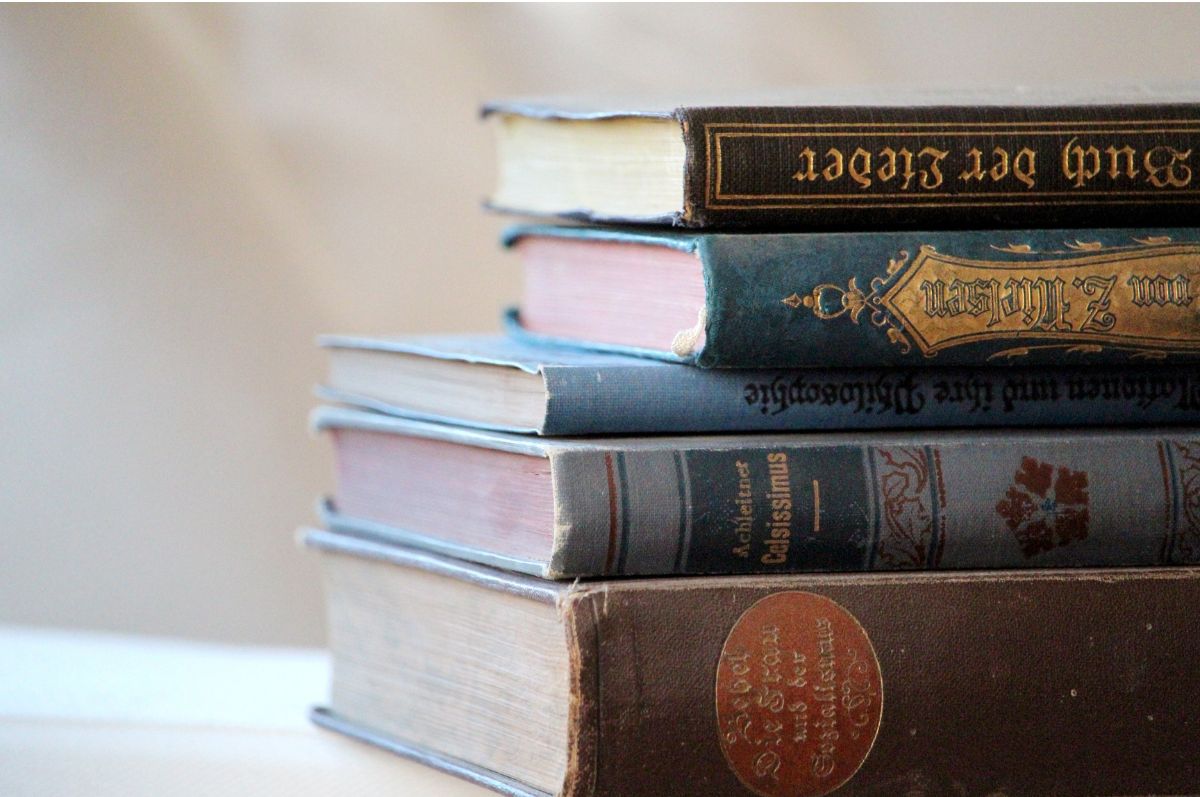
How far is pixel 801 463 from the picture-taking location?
0.67 meters

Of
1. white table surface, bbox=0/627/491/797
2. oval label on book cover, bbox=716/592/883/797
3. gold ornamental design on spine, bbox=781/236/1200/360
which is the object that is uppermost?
gold ornamental design on spine, bbox=781/236/1200/360

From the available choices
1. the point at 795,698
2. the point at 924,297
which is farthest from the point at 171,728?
the point at 924,297

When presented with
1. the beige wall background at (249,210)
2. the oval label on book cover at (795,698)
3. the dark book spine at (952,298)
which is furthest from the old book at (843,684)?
the beige wall background at (249,210)

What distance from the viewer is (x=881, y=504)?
68 centimetres

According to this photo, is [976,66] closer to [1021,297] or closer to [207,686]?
[1021,297]

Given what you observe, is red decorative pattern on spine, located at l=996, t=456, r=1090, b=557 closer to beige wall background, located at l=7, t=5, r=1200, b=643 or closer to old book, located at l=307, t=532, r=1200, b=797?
old book, located at l=307, t=532, r=1200, b=797

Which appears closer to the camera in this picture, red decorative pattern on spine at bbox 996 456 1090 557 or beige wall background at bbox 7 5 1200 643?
red decorative pattern on spine at bbox 996 456 1090 557

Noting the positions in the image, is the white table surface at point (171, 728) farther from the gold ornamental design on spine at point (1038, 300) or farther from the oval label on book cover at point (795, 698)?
the gold ornamental design on spine at point (1038, 300)

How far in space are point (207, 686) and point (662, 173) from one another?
0.48m

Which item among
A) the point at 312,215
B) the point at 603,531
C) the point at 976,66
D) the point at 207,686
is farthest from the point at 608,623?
the point at 976,66

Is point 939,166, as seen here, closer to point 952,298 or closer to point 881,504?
point 952,298

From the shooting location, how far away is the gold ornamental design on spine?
68cm

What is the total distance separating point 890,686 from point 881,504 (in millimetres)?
85

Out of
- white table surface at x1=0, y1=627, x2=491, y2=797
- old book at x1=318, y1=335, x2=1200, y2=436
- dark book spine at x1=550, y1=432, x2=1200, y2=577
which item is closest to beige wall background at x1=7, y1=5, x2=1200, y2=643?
white table surface at x1=0, y1=627, x2=491, y2=797
